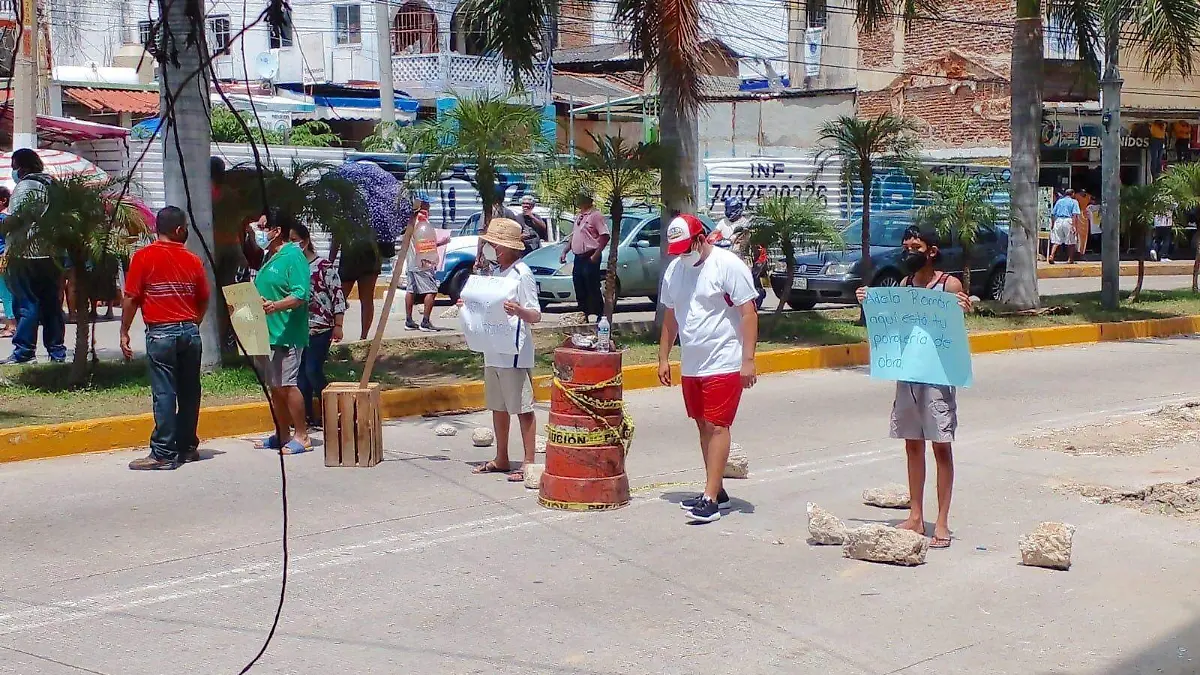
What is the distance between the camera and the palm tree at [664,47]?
1310 centimetres

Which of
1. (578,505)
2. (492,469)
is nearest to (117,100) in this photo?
(492,469)

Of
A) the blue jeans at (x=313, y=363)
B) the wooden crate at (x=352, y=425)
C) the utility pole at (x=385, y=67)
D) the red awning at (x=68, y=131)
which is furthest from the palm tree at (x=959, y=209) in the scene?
the red awning at (x=68, y=131)

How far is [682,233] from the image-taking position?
7547 millimetres

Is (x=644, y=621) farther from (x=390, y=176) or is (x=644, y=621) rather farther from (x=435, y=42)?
(x=435, y=42)

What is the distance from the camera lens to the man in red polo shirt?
895 centimetres

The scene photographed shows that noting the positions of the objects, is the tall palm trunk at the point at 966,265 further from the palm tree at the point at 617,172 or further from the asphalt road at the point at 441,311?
the palm tree at the point at 617,172

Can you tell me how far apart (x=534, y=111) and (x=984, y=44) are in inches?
844

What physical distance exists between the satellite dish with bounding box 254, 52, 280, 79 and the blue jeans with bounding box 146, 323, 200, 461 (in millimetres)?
25669

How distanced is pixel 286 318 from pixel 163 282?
0.91 meters

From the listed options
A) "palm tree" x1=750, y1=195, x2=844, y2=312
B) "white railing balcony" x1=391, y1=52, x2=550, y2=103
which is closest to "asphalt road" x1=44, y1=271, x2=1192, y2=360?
"palm tree" x1=750, y1=195, x2=844, y2=312

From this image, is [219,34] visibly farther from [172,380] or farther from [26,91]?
[26,91]

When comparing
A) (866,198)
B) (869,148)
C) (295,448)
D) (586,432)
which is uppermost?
(869,148)

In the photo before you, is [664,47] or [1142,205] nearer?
[664,47]

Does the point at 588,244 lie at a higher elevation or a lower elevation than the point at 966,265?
higher
